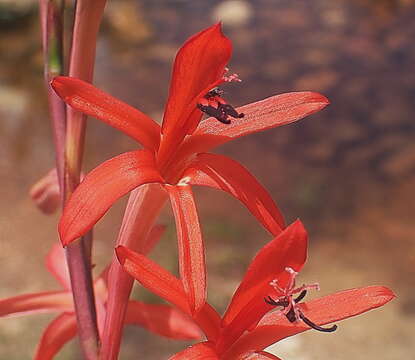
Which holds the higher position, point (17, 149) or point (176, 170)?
point (176, 170)

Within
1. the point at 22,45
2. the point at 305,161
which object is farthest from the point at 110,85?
the point at 305,161

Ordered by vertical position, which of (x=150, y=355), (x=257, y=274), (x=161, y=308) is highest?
(x=257, y=274)

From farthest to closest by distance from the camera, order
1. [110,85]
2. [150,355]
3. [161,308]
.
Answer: [110,85], [150,355], [161,308]

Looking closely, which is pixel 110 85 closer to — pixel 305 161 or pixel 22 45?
pixel 22 45

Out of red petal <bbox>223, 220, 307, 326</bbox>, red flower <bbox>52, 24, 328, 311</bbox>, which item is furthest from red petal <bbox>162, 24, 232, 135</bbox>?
red petal <bbox>223, 220, 307, 326</bbox>

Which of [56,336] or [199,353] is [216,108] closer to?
[199,353]

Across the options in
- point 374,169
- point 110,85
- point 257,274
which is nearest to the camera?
point 257,274
